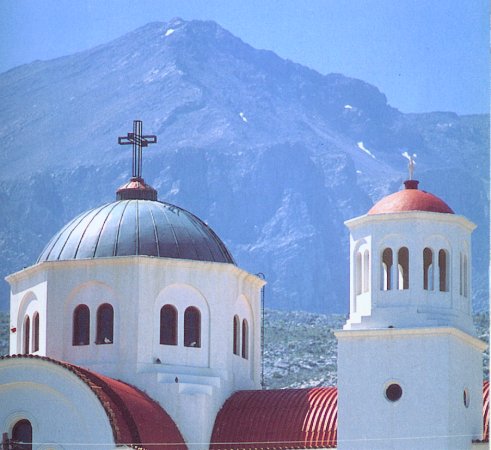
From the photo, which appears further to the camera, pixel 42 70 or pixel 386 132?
pixel 386 132

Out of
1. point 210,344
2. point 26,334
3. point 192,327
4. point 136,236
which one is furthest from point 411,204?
point 26,334

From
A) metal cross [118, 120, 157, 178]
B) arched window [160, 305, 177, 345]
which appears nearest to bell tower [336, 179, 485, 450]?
arched window [160, 305, 177, 345]

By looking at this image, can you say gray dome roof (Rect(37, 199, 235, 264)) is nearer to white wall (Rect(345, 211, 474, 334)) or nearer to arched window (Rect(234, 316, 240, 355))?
arched window (Rect(234, 316, 240, 355))

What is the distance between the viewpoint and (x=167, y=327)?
6938 centimetres

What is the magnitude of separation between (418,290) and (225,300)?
9507mm

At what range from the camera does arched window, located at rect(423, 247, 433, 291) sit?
64.1 metres

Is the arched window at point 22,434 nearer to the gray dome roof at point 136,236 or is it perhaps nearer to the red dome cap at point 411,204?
the gray dome roof at point 136,236

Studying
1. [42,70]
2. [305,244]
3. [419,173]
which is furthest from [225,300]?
[305,244]

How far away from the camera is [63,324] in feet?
229

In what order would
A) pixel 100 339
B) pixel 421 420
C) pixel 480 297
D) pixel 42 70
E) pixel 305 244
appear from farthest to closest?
pixel 305 244 < pixel 480 297 < pixel 42 70 < pixel 100 339 < pixel 421 420

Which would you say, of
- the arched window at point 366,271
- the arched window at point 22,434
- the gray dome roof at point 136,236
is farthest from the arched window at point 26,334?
the arched window at point 366,271

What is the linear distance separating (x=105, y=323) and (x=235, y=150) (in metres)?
51.0

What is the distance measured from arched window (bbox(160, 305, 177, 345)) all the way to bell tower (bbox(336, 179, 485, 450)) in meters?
7.79

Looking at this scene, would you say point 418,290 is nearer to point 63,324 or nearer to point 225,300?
point 225,300
